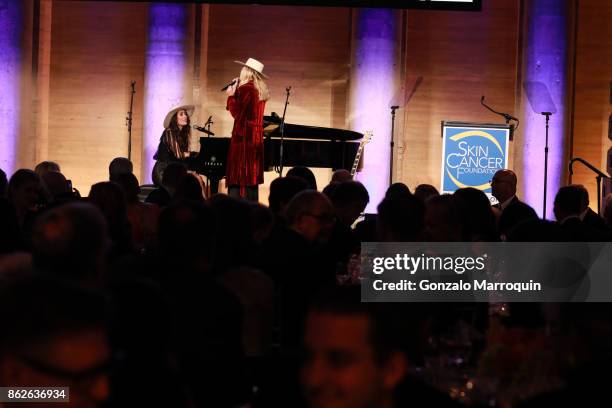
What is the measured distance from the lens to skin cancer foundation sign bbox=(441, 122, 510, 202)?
17.2m

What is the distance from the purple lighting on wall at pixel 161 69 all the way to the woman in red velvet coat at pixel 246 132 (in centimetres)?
311

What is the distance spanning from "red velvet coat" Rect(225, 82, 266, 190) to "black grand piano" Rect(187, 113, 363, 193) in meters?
0.33

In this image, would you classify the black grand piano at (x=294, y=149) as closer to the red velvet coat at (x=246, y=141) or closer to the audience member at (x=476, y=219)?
the red velvet coat at (x=246, y=141)

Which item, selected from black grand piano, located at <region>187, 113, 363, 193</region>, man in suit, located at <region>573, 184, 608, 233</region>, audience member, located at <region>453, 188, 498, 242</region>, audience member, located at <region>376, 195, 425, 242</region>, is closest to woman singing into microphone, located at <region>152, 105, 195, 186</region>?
black grand piano, located at <region>187, 113, 363, 193</region>

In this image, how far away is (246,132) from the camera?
45.6 feet

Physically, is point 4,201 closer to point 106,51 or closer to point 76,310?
point 76,310

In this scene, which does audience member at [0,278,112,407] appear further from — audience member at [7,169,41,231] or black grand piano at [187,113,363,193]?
black grand piano at [187,113,363,193]

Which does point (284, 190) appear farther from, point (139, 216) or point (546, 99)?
→ point (546, 99)

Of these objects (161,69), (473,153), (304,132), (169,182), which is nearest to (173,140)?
(161,69)

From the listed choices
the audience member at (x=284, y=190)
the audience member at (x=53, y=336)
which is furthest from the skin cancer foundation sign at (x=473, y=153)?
the audience member at (x=53, y=336)

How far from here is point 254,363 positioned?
13.6ft

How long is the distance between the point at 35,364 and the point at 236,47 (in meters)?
17.9

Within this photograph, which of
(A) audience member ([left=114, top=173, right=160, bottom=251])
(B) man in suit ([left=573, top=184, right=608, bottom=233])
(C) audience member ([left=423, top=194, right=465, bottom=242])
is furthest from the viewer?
(B) man in suit ([left=573, top=184, right=608, bottom=233])

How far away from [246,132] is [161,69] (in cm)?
359
